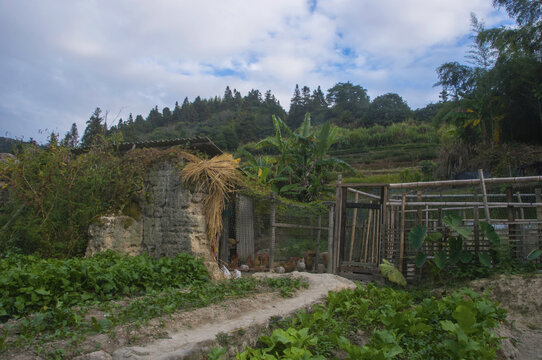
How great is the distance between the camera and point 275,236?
8.27 m

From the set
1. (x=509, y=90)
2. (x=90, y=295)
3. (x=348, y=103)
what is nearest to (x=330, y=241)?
(x=90, y=295)

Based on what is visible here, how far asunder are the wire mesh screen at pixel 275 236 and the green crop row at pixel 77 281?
2807 millimetres

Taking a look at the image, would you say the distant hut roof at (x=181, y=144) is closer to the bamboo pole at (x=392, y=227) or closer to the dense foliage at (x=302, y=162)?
the dense foliage at (x=302, y=162)

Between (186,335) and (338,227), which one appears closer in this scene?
(186,335)

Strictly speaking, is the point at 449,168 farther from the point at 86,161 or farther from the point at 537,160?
the point at 86,161

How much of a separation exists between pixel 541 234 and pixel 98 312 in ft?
23.2

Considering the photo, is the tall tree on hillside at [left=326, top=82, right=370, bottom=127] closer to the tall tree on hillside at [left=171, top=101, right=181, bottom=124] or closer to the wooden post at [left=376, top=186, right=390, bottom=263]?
the tall tree on hillside at [left=171, top=101, right=181, bottom=124]

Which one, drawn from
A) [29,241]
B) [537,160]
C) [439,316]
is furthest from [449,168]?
[29,241]

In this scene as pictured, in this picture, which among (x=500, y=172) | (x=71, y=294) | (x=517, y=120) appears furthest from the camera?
(x=517, y=120)

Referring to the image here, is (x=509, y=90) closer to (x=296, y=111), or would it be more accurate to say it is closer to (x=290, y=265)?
(x=290, y=265)

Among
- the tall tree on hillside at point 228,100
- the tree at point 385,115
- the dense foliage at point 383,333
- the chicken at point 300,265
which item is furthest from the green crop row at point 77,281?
the tall tree on hillside at point 228,100

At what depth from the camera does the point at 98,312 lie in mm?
3523

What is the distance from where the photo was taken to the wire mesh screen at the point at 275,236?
8.32 m

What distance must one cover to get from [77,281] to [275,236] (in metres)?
4.81
